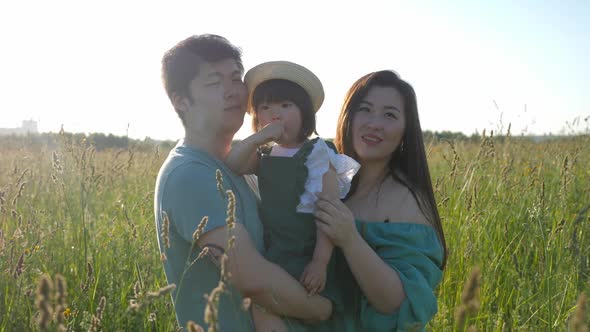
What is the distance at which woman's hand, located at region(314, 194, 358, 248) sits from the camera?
195cm

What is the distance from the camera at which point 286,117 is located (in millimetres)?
2371

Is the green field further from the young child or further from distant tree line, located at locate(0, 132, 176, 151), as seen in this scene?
the young child

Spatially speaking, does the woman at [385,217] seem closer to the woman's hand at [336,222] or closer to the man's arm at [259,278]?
the woman's hand at [336,222]

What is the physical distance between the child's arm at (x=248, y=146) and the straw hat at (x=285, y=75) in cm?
29

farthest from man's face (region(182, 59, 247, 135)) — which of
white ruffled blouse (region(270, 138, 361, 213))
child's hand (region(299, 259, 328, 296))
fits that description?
child's hand (region(299, 259, 328, 296))

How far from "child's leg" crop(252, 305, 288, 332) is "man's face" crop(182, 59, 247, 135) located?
2.56ft

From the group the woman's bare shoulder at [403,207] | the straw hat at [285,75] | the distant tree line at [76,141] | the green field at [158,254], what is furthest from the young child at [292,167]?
the distant tree line at [76,141]

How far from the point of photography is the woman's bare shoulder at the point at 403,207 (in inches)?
91.1

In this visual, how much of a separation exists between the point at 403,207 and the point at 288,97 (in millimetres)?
739

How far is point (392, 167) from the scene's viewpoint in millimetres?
2586

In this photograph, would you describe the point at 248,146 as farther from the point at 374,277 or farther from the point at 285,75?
the point at 374,277

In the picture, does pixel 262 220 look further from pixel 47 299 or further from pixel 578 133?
pixel 578 133

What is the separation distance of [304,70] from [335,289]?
1.05m

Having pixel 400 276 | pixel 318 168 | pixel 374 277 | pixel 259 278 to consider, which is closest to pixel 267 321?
pixel 259 278
